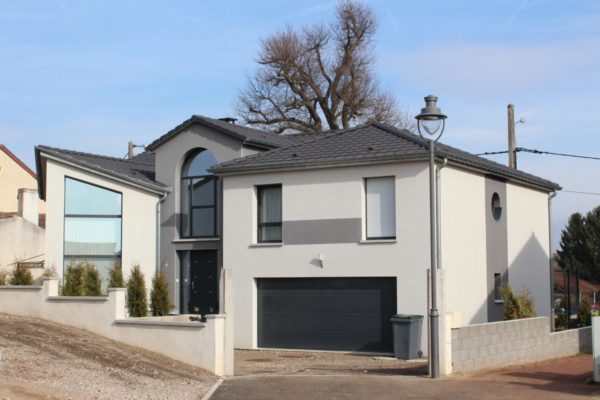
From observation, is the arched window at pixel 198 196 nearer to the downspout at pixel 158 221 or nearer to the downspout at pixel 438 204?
the downspout at pixel 158 221

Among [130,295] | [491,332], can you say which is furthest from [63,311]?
[491,332]

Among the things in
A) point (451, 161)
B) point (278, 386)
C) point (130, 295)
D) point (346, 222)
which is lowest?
point (278, 386)

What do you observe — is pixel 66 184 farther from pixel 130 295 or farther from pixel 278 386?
pixel 278 386

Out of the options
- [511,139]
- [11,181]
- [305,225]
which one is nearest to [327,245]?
[305,225]

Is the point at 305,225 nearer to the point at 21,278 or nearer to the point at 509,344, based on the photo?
the point at 509,344

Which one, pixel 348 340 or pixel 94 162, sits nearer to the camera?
pixel 348 340

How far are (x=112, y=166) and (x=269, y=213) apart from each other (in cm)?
620

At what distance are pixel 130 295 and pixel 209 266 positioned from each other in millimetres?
4038

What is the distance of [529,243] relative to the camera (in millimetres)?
28219

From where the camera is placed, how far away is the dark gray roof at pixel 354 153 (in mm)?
22547

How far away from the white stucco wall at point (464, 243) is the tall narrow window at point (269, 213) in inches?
187

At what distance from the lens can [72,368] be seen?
15.1m

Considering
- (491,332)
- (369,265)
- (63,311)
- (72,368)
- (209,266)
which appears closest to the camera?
(72,368)

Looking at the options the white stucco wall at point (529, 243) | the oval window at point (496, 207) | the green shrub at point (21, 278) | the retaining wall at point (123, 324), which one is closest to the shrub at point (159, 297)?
the retaining wall at point (123, 324)
